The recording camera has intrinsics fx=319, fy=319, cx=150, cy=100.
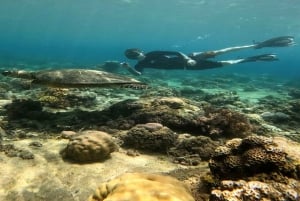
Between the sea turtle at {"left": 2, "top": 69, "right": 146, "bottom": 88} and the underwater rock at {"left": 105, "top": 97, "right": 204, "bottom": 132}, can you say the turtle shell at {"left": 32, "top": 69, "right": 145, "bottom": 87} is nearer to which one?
the sea turtle at {"left": 2, "top": 69, "right": 146, "bottom": 88}

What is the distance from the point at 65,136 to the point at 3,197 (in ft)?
10.8

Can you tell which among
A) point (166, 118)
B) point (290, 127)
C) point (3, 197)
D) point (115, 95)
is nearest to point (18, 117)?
point (166, 118)

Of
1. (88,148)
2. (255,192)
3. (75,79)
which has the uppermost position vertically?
(75,79)

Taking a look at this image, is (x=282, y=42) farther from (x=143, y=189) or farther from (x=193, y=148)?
(x=143, y=189)

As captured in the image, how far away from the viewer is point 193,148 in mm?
7734

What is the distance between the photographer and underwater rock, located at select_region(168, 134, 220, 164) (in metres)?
7.45

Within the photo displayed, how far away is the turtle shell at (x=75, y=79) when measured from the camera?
9.54 m

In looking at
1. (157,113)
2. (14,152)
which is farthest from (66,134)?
(157,113)

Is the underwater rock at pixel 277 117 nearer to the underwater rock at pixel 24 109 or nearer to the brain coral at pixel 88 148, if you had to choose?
the brain coral at pixel 88 148

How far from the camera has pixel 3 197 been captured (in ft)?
17.4

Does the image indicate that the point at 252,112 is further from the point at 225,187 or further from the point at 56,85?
the point at 225,187

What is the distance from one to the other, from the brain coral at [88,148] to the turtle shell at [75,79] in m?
2.70

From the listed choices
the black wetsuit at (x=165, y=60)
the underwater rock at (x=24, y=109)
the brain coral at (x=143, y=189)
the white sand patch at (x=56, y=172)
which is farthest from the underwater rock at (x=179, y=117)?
the black wetsuit at (x=165, y=60)

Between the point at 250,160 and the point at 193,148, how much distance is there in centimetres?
326
